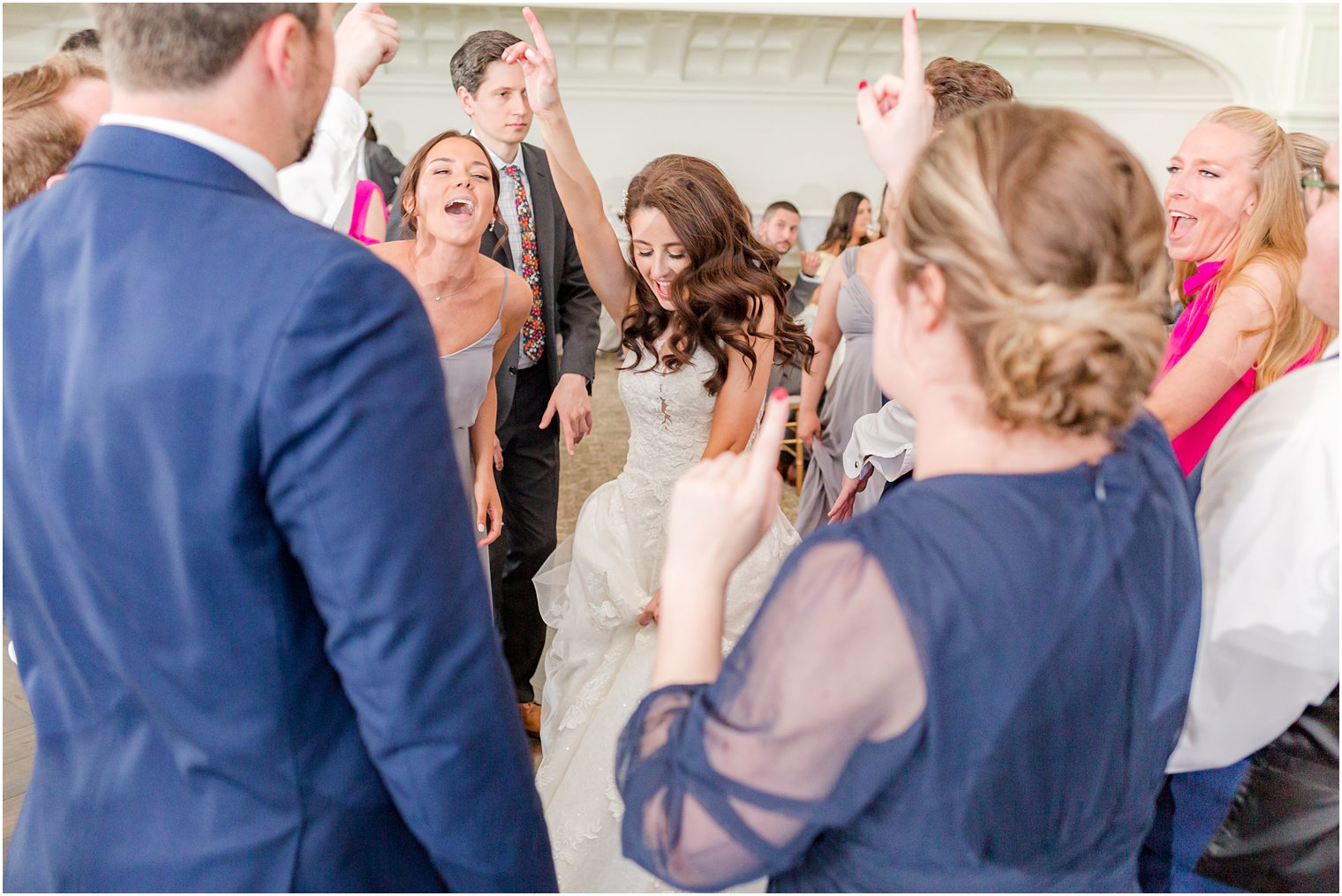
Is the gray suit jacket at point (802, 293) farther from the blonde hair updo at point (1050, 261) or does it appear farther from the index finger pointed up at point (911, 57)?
the blonde hair updo at point (1050, 261)

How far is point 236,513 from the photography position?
0.85m

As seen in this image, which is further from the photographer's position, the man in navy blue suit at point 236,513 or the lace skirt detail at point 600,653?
the lace skirt detail at point 600,653

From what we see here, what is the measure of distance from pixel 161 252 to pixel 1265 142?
2022mm

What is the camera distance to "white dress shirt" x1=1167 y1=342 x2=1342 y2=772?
1.01m

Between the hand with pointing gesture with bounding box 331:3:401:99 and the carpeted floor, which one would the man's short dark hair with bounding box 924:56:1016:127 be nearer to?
the hand with pointing gesture with bounding box 331:3:401:99

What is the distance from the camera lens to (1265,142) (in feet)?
6.57

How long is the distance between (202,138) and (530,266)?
6.89 ft

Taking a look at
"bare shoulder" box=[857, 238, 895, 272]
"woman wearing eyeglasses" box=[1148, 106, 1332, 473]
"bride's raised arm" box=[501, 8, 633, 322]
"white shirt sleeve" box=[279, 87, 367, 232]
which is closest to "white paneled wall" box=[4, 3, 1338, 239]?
"bare shoulder" box=[857, 238, 895, 272]

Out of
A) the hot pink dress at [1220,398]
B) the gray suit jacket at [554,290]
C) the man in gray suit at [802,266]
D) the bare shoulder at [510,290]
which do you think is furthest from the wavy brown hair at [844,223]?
the hot pink dress at [1220,398]

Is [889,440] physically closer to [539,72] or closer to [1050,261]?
[539,72]

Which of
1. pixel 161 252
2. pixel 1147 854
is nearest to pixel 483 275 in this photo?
pixel 161 252

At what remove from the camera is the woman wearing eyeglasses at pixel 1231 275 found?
1.82 m

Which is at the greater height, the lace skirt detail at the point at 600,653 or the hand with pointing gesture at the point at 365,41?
the hand with pointing gesture at the point at 365,41

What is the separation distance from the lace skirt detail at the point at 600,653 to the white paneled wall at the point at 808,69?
600 cm
